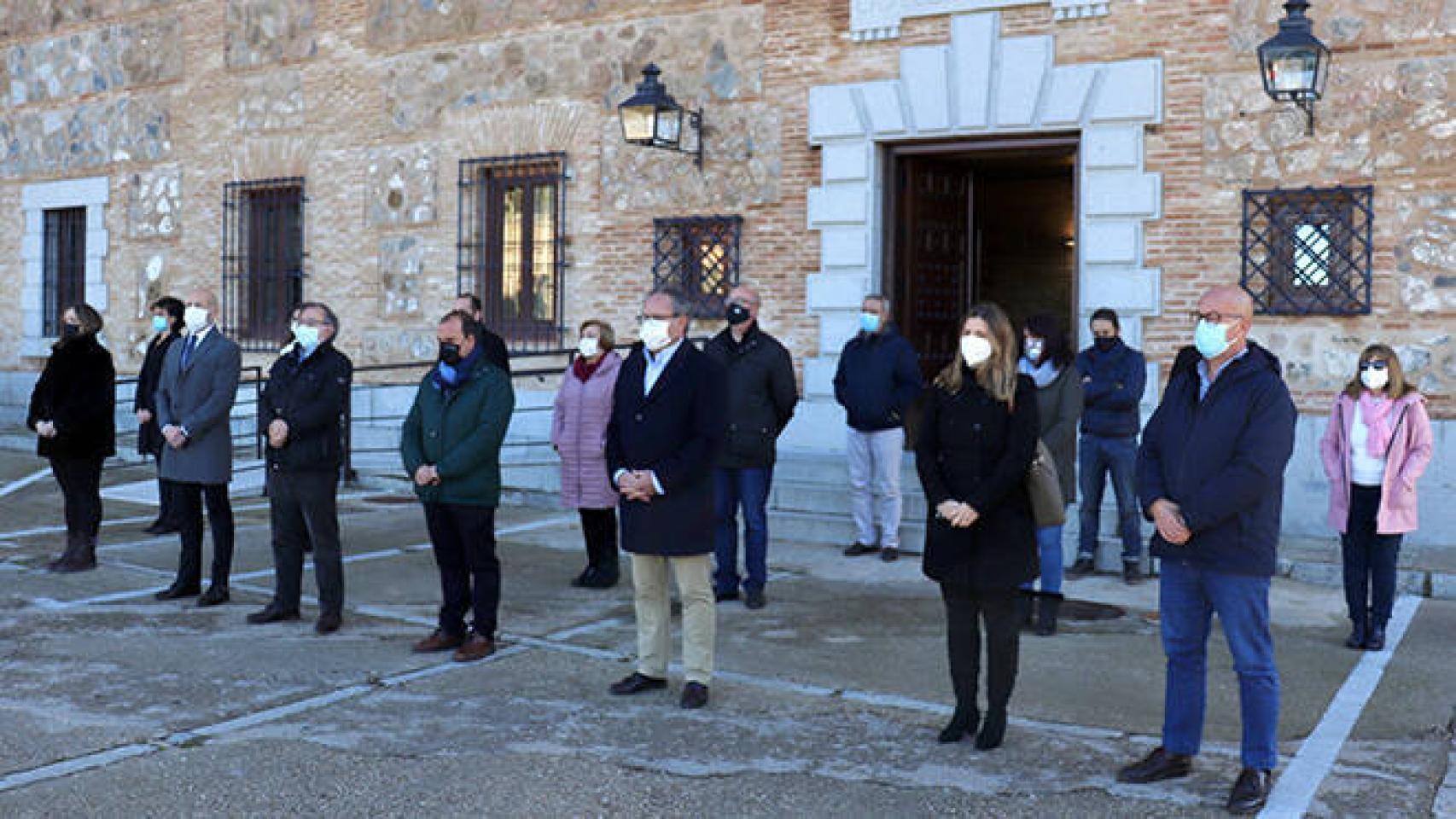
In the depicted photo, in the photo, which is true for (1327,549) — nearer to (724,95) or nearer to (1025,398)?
(1025,398)

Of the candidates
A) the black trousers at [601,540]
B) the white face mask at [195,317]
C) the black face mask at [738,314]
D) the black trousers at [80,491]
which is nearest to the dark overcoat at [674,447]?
the black face mask at [738,314]

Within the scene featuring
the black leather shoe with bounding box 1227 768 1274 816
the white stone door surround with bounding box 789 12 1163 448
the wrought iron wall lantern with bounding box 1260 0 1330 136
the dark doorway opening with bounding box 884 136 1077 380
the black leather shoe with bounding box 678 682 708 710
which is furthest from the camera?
the dark doorway opening with bounding box 884 136 1077 380

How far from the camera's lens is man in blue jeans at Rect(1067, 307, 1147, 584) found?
356 inches

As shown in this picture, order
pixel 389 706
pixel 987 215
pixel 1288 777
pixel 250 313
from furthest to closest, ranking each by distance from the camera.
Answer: pixel 987 215 < pixel 250 313 < pixel 389 706 < pixel 1288 777

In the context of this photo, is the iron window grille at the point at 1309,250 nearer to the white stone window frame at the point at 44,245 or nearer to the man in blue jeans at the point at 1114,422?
the man in blue jeans at the point at 1114,422

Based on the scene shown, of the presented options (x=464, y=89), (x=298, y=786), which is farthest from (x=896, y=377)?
(x=464, y=89)

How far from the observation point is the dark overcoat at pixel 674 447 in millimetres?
5875

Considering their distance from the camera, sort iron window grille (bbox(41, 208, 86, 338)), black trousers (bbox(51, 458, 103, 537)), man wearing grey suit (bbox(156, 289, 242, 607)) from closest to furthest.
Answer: man wearing grey suit (bbox(156, 289, 242, 607))
black trousers (bbox(51, 458, 103, 537))
iron window grille (bbox(41, 208, 86, 338))

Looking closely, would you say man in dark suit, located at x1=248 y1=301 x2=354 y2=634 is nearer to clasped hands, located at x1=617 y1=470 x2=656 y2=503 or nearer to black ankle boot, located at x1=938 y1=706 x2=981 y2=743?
clasped hands, located at x1=617 y1=470 x2=656 y2=503

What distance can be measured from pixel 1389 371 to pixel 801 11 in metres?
6.68

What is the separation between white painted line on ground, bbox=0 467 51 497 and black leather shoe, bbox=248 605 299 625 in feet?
21.9

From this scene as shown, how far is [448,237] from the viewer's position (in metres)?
14.6

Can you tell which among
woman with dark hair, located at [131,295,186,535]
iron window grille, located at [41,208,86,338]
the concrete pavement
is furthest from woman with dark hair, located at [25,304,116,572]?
iron window grille, located at [41,208,86,338]

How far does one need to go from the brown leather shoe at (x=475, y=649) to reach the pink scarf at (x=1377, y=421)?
471 cm
